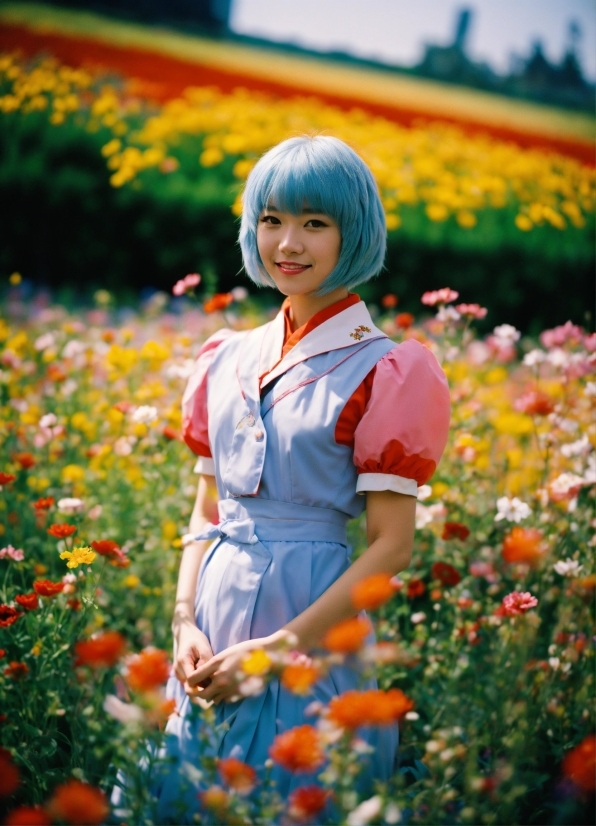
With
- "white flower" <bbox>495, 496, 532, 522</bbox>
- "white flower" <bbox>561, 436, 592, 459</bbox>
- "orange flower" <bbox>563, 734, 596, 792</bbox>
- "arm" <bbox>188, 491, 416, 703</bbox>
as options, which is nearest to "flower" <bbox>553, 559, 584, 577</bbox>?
"white flower" <bbox>495, 496, 532, 522</bbox>

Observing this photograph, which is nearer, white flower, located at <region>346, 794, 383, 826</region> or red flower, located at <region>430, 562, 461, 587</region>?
white flower, located at <region>346, 794, 383, 826</region>

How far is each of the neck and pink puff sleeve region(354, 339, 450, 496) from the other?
20cm

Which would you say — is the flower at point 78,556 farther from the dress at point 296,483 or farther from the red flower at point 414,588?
the red flower at point 414,588

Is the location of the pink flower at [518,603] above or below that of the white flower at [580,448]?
below

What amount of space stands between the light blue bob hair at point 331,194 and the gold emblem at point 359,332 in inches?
3.6

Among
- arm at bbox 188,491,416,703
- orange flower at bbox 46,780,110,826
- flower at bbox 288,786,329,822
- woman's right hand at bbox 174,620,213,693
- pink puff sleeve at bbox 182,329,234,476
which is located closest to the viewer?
orange flower at bbox 46,780,110,826

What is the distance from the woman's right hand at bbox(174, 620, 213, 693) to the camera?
135cm

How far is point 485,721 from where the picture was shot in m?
1.42

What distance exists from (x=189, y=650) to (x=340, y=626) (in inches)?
20.5

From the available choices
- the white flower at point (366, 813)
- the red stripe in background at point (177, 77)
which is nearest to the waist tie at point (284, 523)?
the white flower at point (366, 813)

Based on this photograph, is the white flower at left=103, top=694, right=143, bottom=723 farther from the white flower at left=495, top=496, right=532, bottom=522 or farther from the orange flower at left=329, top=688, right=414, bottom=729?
the white flower at left=495, top=496, right=532, bottom=522

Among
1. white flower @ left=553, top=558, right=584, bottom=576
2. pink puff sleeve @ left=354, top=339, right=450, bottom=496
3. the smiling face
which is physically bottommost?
white flower @ left=553, top=558, right=584, bottom=576

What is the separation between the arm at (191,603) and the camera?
4.47ft

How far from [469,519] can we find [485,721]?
72cm
